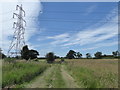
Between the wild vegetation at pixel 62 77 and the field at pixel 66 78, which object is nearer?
the field at pixel 66 78

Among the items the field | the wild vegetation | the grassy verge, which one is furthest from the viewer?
→ the grassy verge

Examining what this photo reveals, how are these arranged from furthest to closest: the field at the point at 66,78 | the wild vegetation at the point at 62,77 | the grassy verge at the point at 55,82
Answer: the grassy verge at the point at 55,82
the wild vegetation at the point at 62,77
the field at the point at 66,78

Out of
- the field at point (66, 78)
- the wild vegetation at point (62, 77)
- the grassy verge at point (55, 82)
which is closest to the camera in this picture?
the field at point (66, 78)

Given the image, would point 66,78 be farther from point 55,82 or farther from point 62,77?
point 55,82

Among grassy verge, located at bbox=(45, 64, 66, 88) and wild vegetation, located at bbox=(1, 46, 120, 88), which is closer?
wild vegetation, located at bbox=(1, 46, 120, 88)

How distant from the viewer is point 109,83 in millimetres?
11266

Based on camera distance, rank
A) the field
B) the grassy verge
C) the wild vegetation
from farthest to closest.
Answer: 1. the grassy verge
2. the wild vegetation
3. the field

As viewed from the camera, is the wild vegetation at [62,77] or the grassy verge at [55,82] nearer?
the wild vegetation at [62,77]

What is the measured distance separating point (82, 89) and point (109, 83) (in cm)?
188

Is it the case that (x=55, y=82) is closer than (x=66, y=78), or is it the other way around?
(x=55, y=82)

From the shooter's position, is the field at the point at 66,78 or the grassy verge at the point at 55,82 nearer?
the field at the point at 66,78

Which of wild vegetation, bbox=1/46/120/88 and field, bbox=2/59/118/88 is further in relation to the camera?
wild vegetation, bbox=1/46/120/88

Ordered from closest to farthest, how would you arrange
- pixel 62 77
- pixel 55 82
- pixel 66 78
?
1. pixel 55 82
2. pixel 66 78
3. pixel 62 77

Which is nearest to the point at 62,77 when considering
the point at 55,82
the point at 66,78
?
the point at 66,78
